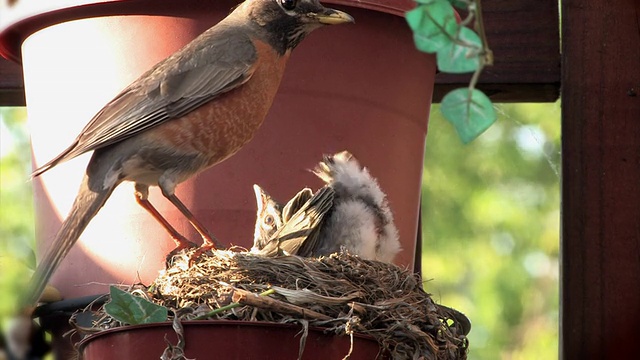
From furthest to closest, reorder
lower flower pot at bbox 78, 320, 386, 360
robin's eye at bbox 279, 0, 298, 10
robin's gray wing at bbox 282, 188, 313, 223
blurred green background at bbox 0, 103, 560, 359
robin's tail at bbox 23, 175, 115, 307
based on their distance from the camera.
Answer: blurred green background at bbox 0, 103, 560, 359 → robin's eye at bbox 279, 0, 298, 10 → robin's gray wing at bbox 282, 188, 313, 223 → robin's tail at bbox 23, 175, 115, 307 → lower flower pot at bbox 78, 320, 386, 360

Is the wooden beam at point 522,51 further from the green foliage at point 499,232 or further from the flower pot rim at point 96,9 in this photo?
the green foliage at point 499,232

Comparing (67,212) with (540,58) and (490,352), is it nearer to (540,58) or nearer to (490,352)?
(540,58)

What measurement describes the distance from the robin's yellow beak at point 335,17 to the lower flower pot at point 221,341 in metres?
0.95

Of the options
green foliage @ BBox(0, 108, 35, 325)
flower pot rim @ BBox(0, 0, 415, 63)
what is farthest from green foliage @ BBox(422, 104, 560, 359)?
flower pot rim @ BBox(0, 0, 415, 63)

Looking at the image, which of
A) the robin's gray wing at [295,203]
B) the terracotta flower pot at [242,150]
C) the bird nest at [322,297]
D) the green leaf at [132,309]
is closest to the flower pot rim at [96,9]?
the terracotta flower pot at [242,150]

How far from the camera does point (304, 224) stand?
3166mm

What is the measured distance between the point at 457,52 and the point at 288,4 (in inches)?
81.9

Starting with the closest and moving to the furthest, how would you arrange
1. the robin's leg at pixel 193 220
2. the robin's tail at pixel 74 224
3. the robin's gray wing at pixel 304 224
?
the robin's tail at pixel 74 224 < the robin's leg at pixel 193 220 < the robin's gray wing at pixel 304 224

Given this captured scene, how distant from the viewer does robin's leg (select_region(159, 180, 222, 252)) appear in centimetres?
269

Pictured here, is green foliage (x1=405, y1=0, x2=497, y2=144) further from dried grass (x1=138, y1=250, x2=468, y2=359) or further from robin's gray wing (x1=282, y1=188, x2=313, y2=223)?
Result: robin's gray wing (x1=282, y1=188, x2=313, y2=223)

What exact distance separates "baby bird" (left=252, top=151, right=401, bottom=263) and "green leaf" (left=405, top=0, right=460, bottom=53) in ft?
5.43

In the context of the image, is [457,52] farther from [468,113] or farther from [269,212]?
[269,212]

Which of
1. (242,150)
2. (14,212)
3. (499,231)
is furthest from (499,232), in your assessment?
(242,150)

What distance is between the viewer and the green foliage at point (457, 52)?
1195 millimetres
